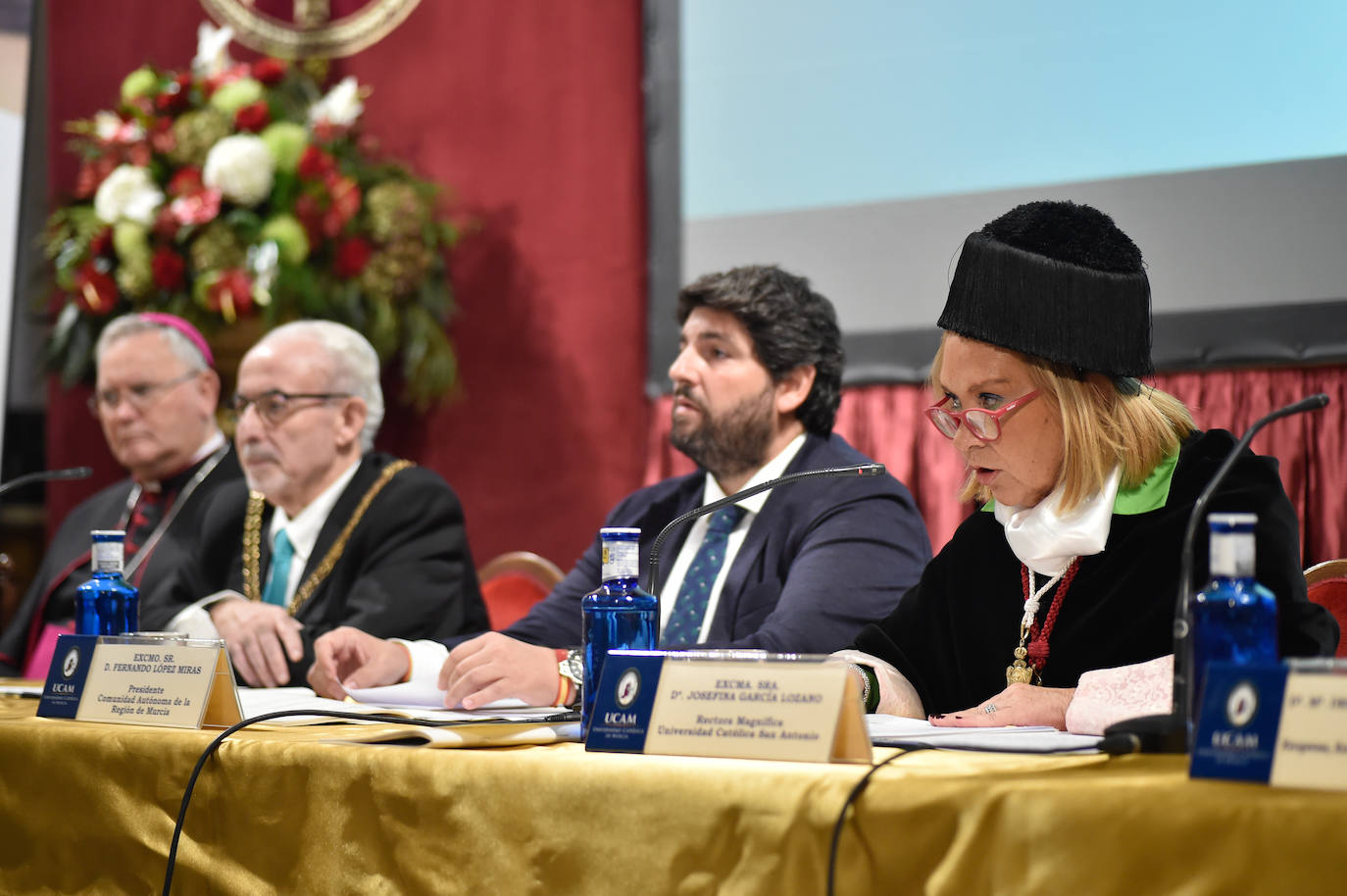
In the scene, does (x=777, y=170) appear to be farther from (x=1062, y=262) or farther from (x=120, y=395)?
(x=1062, y=262)

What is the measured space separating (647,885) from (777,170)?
9.57 ft

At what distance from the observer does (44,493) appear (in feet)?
16.6

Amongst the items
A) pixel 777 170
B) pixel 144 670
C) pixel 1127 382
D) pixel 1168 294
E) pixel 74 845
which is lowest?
pixel 74 845

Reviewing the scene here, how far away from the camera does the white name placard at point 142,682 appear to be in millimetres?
1740

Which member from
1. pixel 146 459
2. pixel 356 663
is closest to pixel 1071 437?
pixel 356 663

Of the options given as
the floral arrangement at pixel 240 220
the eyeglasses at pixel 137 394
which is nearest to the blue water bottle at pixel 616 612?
the eyeglasses at pixel 137 394

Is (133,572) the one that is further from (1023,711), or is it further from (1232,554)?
(1232,554)

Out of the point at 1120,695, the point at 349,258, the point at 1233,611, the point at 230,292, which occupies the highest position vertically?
the point at 349,258

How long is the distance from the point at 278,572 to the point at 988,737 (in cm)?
206

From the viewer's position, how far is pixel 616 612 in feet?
5.44

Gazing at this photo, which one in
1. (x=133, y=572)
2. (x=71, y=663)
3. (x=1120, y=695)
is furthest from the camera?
(x=133, y=572)

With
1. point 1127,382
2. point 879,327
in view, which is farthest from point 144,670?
point 879,327

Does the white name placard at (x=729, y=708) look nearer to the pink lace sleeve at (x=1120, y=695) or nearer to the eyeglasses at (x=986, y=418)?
the pink lace sleeve at (x=1120, y=695)

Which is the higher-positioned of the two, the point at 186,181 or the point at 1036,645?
the point at 186,181
